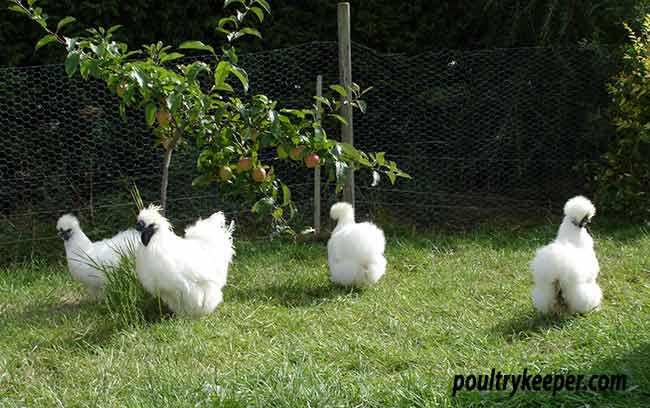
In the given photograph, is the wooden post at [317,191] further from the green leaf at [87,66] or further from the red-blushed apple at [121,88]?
the green leaf at [87,66]

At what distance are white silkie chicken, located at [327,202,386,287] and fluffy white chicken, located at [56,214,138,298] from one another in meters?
1.57

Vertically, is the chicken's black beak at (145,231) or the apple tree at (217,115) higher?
the apple tree at (217,115)

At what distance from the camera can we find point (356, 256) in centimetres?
540

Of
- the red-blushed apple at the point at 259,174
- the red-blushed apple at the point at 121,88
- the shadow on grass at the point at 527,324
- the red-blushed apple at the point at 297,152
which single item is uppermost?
the red-blushed apple at the point at 121,88

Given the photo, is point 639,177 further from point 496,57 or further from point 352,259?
point 352,259

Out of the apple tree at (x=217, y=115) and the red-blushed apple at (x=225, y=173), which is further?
the red-blushed apple at (x=225, y=173)

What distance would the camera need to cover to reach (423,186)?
319 inches

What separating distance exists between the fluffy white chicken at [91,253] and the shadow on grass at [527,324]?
2.69m

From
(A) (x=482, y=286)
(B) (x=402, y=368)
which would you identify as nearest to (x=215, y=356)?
(B) (x=402, y=368)

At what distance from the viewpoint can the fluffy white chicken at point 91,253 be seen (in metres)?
5.24

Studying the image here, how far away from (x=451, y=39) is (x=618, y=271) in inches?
162

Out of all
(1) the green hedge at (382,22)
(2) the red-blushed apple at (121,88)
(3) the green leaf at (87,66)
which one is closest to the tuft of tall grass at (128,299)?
(2) the red-blushed apple at (121,88)

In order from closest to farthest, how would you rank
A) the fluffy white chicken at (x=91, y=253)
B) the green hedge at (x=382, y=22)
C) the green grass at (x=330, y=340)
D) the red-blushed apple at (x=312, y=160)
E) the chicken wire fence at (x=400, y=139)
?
1. the green grass at (x=330, y=340)
2. the red-blushed apple at (x=312, y=160)
3. the fluffy white chicken at (x=91, y=253)
4. the chicken wire fence at (x=400, y=139)
5. the green hedge at (x=382, y=22)

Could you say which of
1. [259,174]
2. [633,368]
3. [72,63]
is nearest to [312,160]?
[259,174]
